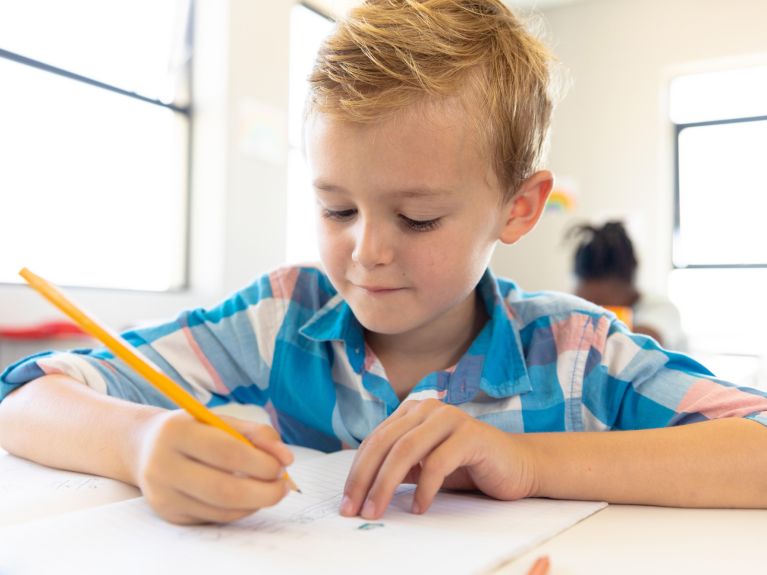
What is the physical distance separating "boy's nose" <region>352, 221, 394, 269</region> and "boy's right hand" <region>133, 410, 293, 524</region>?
0.20 meters

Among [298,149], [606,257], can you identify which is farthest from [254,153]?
[606,257]

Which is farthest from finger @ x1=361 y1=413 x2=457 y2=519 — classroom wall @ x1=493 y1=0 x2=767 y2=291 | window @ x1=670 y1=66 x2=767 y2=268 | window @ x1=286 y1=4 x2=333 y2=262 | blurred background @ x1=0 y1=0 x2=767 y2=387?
classroom wall @ x1=493 y1=0 x2=767 y2=291

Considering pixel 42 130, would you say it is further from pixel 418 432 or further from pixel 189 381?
pixel 418 432

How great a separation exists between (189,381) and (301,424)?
0.44 ft

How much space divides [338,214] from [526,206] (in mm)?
231

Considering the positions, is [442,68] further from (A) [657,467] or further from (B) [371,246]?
(A) [657,467]

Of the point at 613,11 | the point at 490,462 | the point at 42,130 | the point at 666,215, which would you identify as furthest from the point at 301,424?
the point at 613,11

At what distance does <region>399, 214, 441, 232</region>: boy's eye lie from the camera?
2.08 feet

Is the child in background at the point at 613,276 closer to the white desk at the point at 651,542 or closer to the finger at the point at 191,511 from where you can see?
the white desk at the point at 651,542

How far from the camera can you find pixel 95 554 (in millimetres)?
390

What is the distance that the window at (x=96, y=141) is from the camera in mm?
2025

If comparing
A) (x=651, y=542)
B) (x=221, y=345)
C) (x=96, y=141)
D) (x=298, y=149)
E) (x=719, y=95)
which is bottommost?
(x=651, y=542)

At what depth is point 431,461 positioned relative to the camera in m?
0.50

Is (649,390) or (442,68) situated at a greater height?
(442,68)
